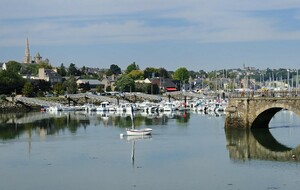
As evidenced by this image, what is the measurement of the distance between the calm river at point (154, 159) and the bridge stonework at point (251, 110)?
2.60 ft

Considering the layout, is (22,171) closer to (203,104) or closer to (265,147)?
(265,147)

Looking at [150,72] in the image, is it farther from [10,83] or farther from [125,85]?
[10,83]

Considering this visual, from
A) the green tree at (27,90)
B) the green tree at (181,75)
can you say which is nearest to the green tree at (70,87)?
the green tree at (27,90)

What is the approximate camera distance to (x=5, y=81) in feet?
361

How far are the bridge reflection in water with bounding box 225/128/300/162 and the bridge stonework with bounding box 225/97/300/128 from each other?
544 mm

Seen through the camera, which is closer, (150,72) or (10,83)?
(10,83)

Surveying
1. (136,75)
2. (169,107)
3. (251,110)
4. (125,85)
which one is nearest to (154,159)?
(251,110)

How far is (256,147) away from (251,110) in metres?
6.41

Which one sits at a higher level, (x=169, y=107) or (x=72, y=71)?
(x=72, y=71)

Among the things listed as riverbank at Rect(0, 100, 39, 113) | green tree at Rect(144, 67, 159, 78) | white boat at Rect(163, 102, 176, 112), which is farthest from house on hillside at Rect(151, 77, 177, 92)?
white boat at Rect(163, 102, 176, 112)

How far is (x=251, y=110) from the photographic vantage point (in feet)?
159

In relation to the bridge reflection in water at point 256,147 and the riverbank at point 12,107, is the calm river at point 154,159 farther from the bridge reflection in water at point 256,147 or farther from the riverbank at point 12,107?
the riverbank at point 12,107

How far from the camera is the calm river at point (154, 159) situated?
3078cm

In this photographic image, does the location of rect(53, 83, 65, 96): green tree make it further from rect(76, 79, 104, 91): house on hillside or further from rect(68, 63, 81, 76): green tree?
rect(68, 63, 81, 76): green tree
